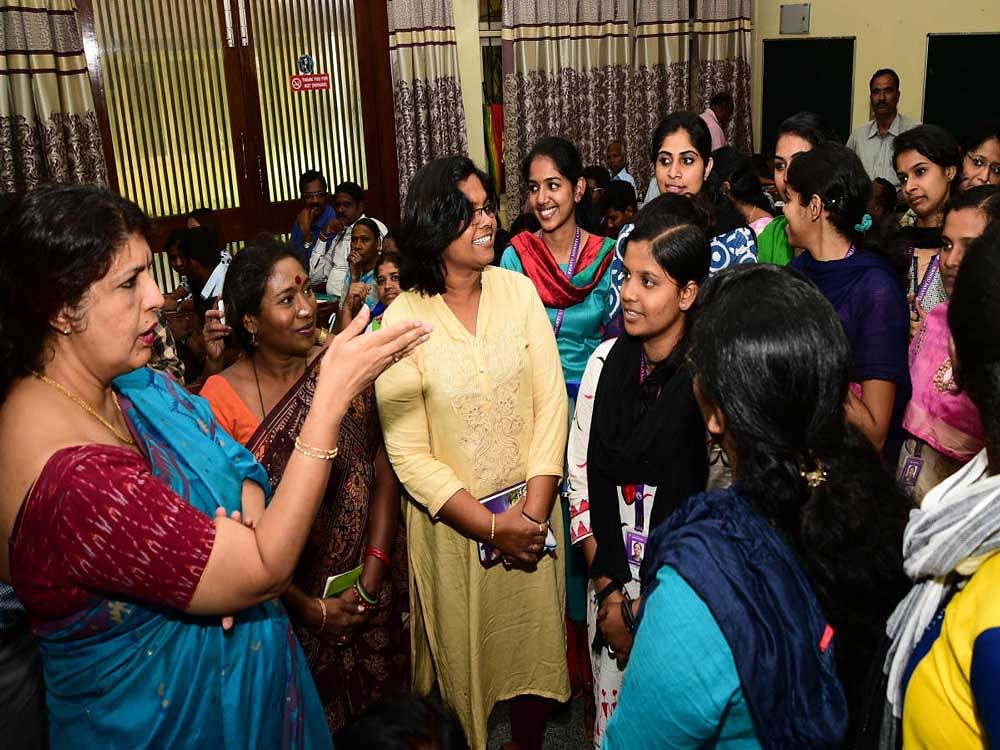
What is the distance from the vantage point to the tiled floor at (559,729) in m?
2.53

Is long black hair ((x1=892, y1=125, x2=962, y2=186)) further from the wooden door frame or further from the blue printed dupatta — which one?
the wooden door frame

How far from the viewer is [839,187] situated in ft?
7.91

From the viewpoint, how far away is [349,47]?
6.12m

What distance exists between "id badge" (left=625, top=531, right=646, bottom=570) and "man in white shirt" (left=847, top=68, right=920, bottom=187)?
512 cm

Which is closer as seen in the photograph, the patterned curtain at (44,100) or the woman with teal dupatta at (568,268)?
the woman with teal dupatta at (568,268)

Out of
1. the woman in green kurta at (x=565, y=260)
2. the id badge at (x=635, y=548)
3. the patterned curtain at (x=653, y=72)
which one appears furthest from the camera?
the patterned curtain at (x=653, y=72)

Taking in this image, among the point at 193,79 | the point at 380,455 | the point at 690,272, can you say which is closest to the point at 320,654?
the point at 380,455

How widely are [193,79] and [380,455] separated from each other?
14.1ft

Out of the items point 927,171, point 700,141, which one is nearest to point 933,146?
point 927,171

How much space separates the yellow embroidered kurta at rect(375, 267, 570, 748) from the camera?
2150mm

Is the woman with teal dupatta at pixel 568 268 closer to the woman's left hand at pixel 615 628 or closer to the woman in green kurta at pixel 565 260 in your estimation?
the woman in green kurta at pixel 565 260

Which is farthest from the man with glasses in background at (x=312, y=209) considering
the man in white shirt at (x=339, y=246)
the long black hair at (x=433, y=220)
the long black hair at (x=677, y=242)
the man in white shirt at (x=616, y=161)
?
the long black hair at (x=677, y=242)

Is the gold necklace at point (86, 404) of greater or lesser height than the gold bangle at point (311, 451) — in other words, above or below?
above

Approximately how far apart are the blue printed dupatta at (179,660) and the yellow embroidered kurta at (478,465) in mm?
586
